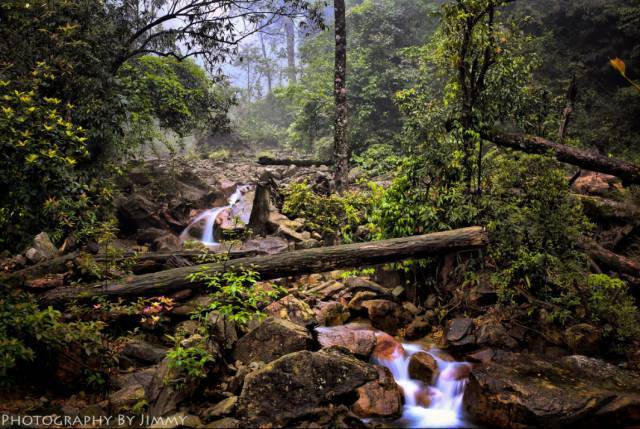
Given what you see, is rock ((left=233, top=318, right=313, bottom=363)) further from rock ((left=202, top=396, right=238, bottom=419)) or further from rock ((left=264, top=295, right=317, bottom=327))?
rock ((left=264, top=295, right=317, bottom=327))

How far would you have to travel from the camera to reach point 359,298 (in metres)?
6.86

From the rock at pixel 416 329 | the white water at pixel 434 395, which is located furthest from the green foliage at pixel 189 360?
the rock at pixel 416 329

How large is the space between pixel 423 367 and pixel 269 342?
7.30ft

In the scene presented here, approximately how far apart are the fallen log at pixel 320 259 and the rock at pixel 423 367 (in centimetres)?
162

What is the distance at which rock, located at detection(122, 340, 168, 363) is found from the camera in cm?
511

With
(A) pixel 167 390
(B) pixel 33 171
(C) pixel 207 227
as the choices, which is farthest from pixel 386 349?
(C) pixel 207 227

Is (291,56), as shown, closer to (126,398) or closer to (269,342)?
(269,342)

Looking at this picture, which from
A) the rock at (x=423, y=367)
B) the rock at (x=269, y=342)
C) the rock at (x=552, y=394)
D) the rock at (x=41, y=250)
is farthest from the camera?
the rock at (x=41, y=250)

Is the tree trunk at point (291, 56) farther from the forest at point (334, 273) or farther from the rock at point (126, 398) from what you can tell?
the rock at point (126, 398)

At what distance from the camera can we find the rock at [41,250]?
6.00 meters

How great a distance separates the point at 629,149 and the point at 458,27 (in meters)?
9.66

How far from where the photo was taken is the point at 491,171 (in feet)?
22.6

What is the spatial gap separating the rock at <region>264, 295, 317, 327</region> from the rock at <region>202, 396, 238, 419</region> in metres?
2.15

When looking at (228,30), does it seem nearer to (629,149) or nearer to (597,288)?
(597,288)
